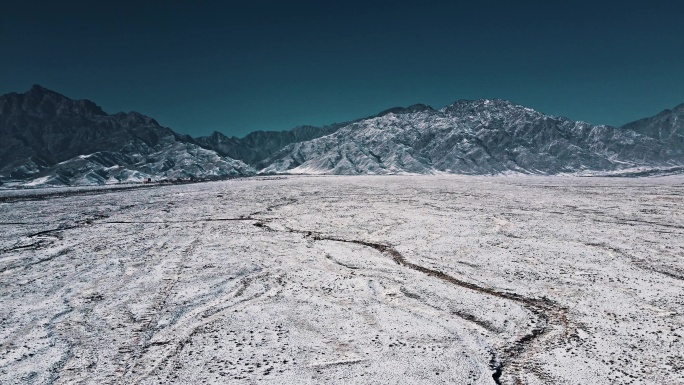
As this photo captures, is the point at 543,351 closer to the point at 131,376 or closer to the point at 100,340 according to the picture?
the point at 131,376

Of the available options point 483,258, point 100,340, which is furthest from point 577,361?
point 100,340

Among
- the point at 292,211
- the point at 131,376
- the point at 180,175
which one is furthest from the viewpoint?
the point at 180,175

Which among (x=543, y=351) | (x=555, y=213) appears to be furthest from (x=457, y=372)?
(x=555, y=213)

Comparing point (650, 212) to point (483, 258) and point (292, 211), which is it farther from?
point (292, 211)

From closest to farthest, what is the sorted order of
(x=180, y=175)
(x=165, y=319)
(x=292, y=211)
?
(x=165, y=319) < (x=292, y=211) < (x=180, y=175)

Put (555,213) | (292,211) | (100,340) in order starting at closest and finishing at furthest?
(100,340) → (555,213) → (292,211)

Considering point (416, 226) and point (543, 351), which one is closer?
point (543, 351)
